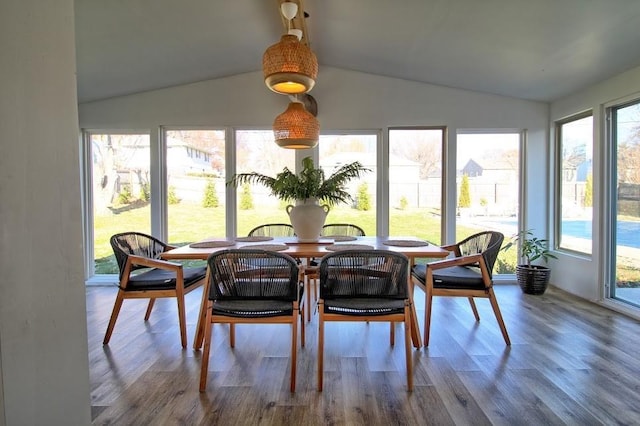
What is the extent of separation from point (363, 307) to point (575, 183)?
11.8 ft

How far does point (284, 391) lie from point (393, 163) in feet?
10.8

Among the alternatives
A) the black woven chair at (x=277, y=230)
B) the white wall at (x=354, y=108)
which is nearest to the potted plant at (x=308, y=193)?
the black woven chair at (x=277, y=230)

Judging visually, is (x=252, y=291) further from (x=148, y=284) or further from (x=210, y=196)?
(x=210, y=196)

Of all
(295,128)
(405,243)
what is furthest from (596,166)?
(295,128)

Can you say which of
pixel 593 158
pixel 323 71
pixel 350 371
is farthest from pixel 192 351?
pixel 593 158

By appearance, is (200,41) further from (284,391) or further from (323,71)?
(284,391)

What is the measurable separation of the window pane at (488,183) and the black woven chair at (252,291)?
3237mm

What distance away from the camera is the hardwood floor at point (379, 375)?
183 cm

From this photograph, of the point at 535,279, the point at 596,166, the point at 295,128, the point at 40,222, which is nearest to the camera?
the point at 40,222

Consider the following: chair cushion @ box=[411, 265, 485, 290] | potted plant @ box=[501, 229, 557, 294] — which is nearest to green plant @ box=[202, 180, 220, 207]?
chair cushion @ box=[411, 265, 485, 290]

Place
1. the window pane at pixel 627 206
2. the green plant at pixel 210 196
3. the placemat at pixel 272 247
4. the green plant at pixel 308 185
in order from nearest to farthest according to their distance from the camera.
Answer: the placemat at pixel 272 247, the green plant at pixel 308 185, the window pane at pixel 627 206, the green plant at pixel 210 196

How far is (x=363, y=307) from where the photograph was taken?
208 centimetres

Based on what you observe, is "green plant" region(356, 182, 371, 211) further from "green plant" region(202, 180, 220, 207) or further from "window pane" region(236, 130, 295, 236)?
"green plant" region(202, 180, 220, 207)

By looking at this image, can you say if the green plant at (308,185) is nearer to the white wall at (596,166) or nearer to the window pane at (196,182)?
the window pane at (196,182)
